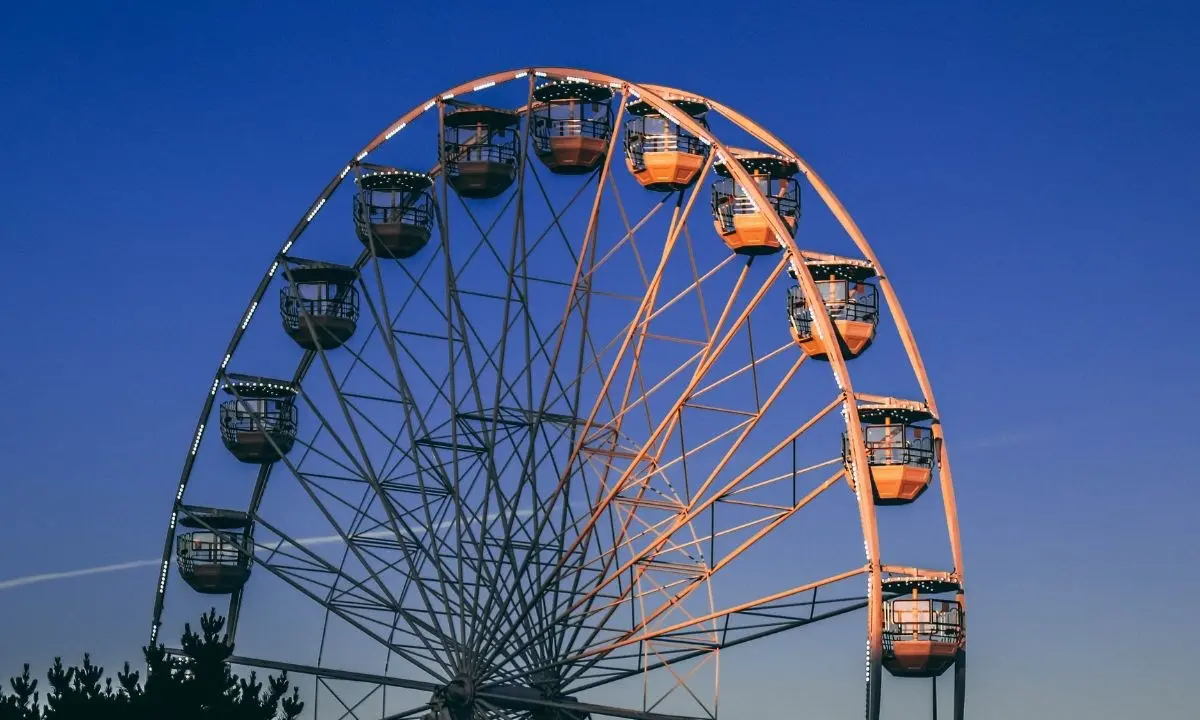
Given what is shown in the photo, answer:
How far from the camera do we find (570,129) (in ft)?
161

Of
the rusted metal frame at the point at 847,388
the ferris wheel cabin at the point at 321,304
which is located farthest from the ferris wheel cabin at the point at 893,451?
the ferris wheel cabin at the point at 321,304

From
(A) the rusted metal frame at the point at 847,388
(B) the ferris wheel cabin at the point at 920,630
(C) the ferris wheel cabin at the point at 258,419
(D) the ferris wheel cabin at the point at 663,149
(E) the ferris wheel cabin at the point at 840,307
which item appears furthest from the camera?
(C) the ferris wheel cabin at the point at 258,419

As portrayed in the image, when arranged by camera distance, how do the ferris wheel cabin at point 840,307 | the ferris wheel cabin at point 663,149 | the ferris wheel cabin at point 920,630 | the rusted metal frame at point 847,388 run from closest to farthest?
the rusted metal frame at point 847,388
the ferris wheel cabin at point 920,630
the ferris wheel cabin at point 840,307
the ferris wheel cabin at point 663,149

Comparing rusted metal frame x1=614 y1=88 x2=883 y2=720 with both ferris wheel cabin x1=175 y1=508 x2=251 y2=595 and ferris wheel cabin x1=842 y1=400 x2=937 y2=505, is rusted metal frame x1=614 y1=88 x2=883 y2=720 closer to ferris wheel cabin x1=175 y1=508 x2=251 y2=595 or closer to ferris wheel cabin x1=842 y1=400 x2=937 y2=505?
ferris wheel cabin x1=842 y1=400 x2=937 y2=505

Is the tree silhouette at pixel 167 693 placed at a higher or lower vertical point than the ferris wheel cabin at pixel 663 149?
lower

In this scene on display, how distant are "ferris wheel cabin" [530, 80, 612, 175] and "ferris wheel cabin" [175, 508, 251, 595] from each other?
11.1 m

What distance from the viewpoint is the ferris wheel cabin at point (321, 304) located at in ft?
173

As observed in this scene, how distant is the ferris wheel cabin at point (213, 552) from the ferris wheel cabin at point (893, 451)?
16243 mm

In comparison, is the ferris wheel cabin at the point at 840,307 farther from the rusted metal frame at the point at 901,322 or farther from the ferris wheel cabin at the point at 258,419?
the ferris wheel cabin at the point at 258,419

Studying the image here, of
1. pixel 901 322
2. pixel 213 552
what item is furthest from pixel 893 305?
pixel 213 552

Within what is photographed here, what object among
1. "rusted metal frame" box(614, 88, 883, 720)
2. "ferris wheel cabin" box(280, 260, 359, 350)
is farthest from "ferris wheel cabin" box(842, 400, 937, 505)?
"ferris wheel cabin" box(280, 260, 359, 350)

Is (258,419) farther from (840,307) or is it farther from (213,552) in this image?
(840,307)

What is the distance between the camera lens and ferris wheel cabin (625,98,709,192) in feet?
156

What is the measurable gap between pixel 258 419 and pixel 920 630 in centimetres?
1663
